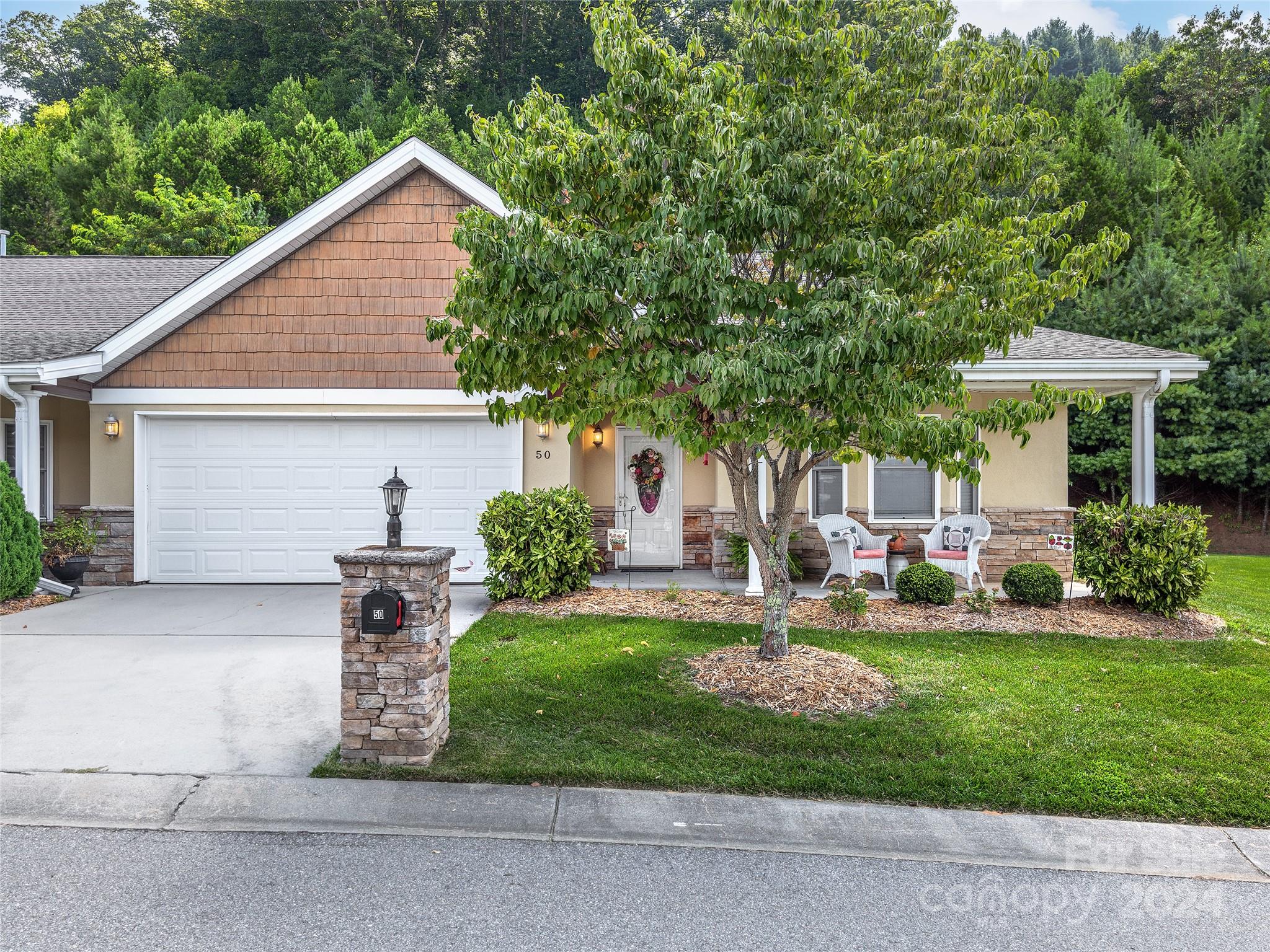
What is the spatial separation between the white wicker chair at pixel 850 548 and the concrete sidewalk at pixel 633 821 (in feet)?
17.6

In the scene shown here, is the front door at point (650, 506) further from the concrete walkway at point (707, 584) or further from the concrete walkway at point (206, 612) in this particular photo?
the concrete walkway at point (206, 612)

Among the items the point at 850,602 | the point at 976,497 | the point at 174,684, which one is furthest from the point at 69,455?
the point at 976,497

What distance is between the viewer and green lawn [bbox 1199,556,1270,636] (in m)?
7.75

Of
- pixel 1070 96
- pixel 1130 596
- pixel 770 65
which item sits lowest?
pixel 1130 596

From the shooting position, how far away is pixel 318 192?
872 inches

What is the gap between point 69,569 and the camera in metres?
8.92

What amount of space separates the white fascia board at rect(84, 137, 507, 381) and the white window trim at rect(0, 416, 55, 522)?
160 cm

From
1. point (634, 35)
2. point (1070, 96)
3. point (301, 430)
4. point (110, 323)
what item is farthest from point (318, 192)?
point (1070, 96)

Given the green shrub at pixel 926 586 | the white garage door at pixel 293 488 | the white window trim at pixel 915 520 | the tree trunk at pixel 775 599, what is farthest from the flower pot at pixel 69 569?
the white window trim at pixel 915 520

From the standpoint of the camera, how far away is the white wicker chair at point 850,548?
9.06 meters

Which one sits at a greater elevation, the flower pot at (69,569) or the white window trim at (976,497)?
the white window trim at (976,497)

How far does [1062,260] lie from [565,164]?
11.4ft

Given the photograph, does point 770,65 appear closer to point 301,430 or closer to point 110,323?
point 301,430

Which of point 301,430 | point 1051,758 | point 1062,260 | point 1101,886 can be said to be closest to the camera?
point 1101,886
